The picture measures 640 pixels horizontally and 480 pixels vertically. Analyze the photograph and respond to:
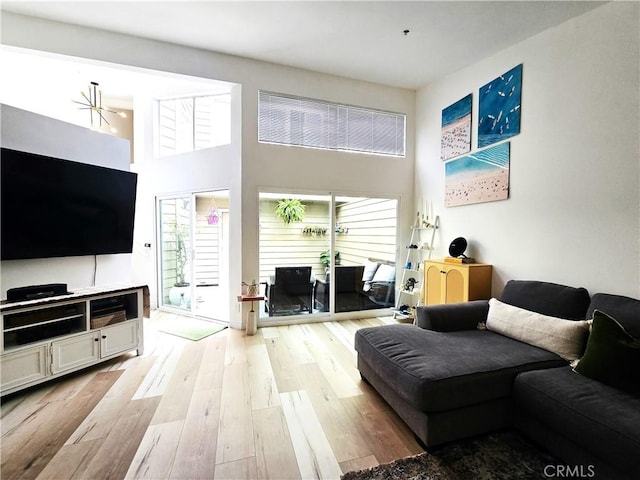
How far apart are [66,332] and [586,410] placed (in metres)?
3.74

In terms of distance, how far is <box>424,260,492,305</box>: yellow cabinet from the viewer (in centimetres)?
303

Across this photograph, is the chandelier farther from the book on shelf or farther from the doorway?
the book on shelf

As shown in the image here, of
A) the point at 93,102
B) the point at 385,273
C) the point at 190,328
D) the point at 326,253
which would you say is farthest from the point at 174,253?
the point at 385,273

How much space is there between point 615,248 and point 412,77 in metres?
3.09

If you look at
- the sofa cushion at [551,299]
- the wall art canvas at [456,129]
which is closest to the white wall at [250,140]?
the wall art canvas at [456,129]

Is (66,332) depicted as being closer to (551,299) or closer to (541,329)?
(541,329)

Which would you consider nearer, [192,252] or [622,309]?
[622,309]

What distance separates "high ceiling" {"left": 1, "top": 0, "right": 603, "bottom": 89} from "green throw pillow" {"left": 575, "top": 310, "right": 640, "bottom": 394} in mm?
2663

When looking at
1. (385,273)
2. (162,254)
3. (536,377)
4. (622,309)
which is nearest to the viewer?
(536,377)

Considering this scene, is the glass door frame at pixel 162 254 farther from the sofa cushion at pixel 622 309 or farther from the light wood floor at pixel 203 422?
the sofa cushion at pixel 622 309

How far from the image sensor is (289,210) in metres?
3.92

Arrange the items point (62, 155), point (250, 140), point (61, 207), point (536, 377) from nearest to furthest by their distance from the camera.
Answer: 1. point (536, 377)
2. point (61, 207)
3. point (62, 155)
4. point (250, 140)

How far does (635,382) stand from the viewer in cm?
144
